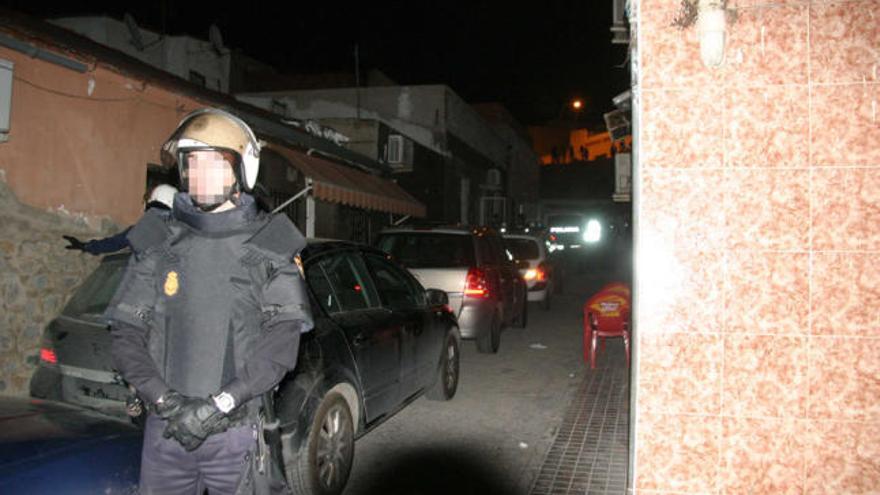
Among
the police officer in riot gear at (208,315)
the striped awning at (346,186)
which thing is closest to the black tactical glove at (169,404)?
the police officer in riot gear at (208,315)

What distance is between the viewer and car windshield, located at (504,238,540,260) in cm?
1498

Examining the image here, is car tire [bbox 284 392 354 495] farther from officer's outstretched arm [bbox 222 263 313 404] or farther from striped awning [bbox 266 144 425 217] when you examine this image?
striped awning [bbox 266 144 425 217]

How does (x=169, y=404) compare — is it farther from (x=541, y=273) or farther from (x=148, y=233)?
(x=541, y=273)

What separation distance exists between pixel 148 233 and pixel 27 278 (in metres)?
5.27

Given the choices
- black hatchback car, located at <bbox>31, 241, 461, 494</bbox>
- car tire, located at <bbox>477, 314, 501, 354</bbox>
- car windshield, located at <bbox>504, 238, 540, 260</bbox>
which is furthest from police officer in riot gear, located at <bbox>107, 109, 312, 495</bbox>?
car windshield, located at <bbox>504, 238, 540, 260</bbox>

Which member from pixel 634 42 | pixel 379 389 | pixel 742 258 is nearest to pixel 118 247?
pixel 379 389

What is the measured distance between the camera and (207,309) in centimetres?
238

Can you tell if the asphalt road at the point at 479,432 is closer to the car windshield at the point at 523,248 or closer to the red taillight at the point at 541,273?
the red taillight at the point at 541,273

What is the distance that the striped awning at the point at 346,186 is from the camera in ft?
35.1

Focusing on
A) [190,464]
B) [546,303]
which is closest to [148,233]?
[190,464]

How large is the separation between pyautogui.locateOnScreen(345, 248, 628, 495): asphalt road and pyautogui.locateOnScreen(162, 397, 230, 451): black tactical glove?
7.99ft

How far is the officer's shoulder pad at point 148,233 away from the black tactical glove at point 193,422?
0.66 m

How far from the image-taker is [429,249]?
902cm

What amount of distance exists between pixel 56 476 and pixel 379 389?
111 inches
